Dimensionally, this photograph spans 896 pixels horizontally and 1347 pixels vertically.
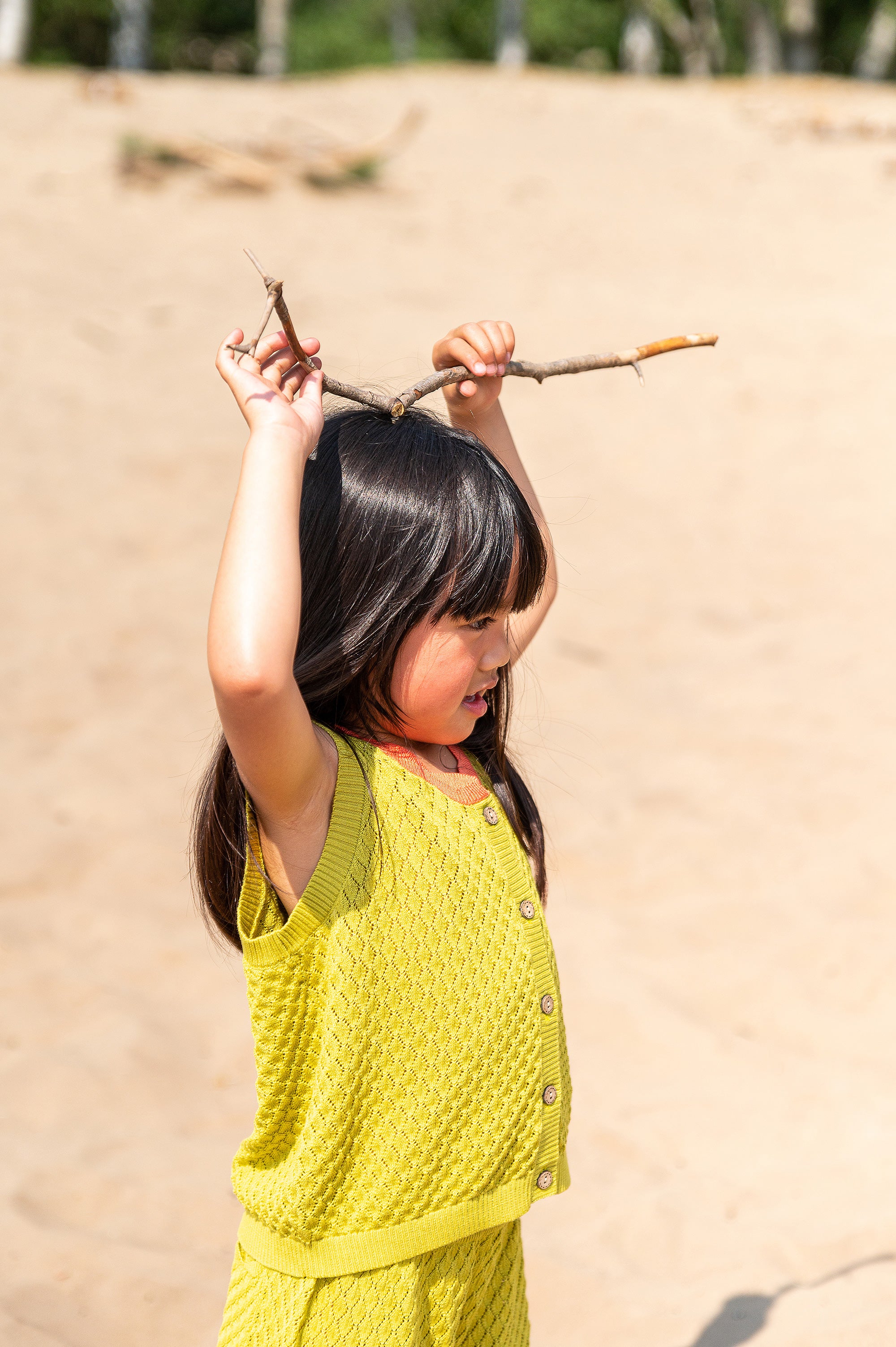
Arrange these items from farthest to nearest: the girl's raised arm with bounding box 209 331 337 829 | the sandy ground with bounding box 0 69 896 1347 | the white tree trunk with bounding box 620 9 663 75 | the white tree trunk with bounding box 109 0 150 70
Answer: the white tree trunk with bounding box 620 9 663 75 < the white tree trunk with bounding box 109 0 150 70 < the sandy ground with bounding box 0 69 896 1347 < the girl's raised arm with bounding box 209 331 337 829

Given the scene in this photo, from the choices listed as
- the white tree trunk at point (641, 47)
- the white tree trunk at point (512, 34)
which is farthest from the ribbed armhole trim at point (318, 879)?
the white tree trunk at point (641, 47)

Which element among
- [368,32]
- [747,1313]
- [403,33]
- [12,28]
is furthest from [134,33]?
[747,1313]

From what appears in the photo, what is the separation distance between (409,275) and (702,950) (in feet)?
21.2

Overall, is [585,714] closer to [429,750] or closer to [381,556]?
[429,750]

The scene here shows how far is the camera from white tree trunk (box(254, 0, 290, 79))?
23.0 m

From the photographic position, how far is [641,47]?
2586cm

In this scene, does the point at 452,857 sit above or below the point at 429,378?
below

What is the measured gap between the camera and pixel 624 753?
4.79m

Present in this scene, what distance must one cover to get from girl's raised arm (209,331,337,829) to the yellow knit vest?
81mm

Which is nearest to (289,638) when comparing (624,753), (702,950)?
(702,950)

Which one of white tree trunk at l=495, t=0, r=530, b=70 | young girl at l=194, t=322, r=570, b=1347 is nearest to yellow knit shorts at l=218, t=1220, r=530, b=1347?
young girl at l=194, t=322, r=570, b=1347

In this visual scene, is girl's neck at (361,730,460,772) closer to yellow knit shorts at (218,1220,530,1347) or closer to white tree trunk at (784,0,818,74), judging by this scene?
yellow knit shorts at (218,1220,530,1347)

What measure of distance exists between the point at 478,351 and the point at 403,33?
1198 inches

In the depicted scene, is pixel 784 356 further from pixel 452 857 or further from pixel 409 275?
pixel 452 857
